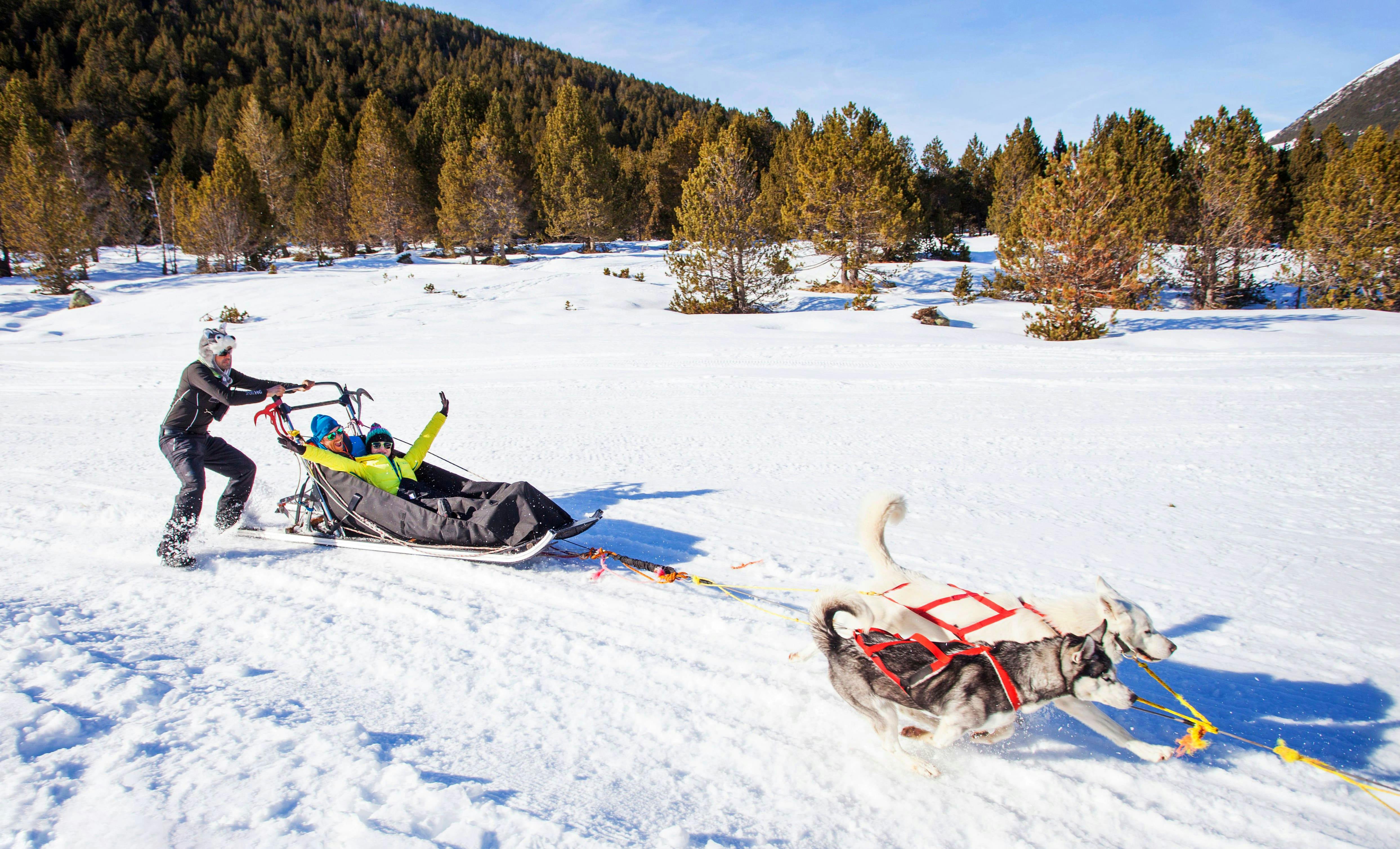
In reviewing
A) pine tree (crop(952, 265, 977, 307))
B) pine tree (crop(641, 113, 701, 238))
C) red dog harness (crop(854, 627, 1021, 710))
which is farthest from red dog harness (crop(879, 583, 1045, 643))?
pine tree (crop(641, 113, 701, 238))

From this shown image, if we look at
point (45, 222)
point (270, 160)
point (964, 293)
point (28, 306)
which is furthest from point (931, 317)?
point (270, 160)

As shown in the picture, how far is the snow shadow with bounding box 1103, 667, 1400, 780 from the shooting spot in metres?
2.80

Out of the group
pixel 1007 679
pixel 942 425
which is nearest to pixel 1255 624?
pixel 1007 679

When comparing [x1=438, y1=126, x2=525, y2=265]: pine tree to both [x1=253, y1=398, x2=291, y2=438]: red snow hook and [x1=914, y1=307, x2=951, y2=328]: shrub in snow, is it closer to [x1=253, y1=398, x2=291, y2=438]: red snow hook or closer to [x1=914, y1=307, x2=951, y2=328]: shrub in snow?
[x1=914, y1=307, x2=951, y2=328]: shrub in snow

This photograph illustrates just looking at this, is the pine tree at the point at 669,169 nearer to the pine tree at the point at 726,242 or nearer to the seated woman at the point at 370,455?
the pine tree at the point at 726,242

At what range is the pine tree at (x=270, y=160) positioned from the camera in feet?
128

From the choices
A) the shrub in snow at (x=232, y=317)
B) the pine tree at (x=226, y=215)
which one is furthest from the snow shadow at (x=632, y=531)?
the pine tree at (x=226, y=215)

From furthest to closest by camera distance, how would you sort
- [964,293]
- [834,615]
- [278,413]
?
[964,293]
[278,413]
[834,615]

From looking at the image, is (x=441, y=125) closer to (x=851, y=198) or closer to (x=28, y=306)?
(x=28, y=306)

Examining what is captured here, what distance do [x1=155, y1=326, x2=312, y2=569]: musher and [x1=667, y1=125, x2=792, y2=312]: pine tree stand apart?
1714 cm

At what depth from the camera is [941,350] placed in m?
13.4

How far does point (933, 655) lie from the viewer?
2547 mm

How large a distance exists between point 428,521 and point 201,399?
2.13 meters

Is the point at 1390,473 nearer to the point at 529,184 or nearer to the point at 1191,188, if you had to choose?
the point at 1191,188
